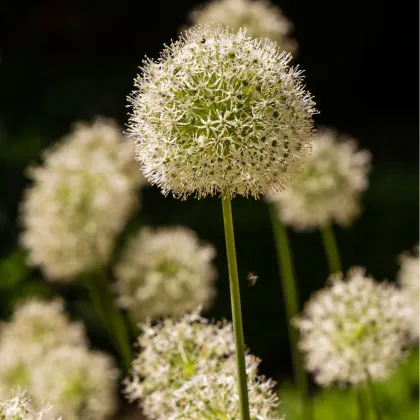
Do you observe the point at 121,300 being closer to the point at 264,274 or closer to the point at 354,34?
the point at 264,274

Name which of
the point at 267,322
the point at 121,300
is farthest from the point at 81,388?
the point at 267,322

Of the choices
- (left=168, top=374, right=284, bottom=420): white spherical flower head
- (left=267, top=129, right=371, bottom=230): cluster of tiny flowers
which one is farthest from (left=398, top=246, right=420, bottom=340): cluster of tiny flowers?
(left=168, top=374, right=284, bottom=420): white spherical flower head

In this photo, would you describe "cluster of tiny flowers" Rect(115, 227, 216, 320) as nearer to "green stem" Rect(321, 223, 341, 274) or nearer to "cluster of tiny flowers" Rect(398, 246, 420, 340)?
"green stem" Rect(321, 223, 341, 274)

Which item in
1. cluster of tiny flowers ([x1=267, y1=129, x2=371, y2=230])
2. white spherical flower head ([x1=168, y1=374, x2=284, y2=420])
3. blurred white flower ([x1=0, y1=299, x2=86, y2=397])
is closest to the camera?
white spherical flower head ([x1=168, y1=374, x2=284, y2=420])

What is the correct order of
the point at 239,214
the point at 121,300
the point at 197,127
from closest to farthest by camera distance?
the point at 197,127 → the point at 121,300 → the point at 239,214

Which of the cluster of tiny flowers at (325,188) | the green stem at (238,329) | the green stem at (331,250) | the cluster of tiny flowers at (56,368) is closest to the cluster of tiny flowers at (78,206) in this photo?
the cluster of tiny flowers at (56,368)

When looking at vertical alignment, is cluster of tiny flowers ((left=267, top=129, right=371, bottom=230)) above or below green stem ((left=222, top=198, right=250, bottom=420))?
above

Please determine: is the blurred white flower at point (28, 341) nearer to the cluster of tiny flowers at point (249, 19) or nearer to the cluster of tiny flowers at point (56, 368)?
the cluster of tiny flowers at point (56, 368)
